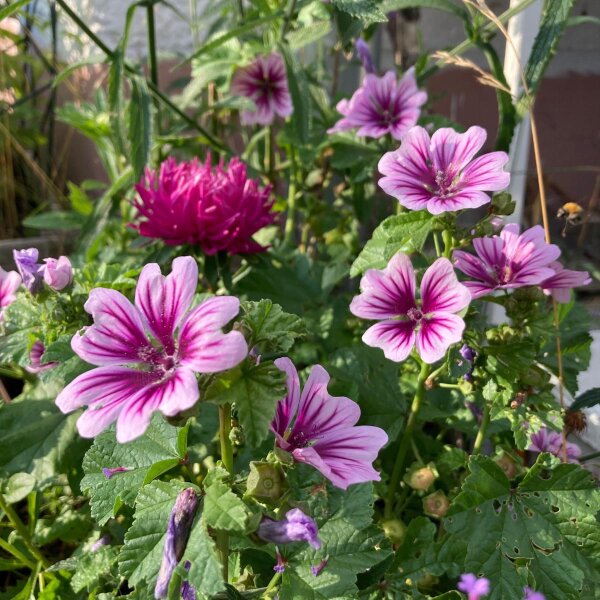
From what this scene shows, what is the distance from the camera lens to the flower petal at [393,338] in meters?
0.69

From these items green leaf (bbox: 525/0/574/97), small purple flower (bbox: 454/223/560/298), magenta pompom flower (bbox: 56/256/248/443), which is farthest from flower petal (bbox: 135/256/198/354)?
green leaf (bbox: 525/0/574/97)

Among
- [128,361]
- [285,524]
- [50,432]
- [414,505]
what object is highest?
[128,361]

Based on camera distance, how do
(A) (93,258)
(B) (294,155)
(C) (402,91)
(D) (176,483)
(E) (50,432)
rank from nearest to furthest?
(D) (176,483) < (E) (50,432) < (C) (402,91) < (A) (93,258) < (B) (294,155)

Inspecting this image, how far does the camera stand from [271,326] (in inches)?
21.1

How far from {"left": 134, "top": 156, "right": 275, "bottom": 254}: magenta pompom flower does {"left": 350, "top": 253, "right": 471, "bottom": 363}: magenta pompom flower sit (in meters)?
0.36

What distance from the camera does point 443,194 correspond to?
0.74 meters

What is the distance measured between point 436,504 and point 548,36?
28.0 inches

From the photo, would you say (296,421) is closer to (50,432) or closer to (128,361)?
(128,361)

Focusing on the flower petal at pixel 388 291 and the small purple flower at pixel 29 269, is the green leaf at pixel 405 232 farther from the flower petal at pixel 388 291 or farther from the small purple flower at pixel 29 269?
the small purple flower at pixel 29 269

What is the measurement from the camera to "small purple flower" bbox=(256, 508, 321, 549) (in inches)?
20.0

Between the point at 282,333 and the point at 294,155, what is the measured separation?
98cm

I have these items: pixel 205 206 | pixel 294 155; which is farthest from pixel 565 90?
pixel 205 206

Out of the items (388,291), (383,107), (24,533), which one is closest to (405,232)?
(388,291)

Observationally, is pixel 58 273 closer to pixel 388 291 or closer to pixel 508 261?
pixel 388 291
